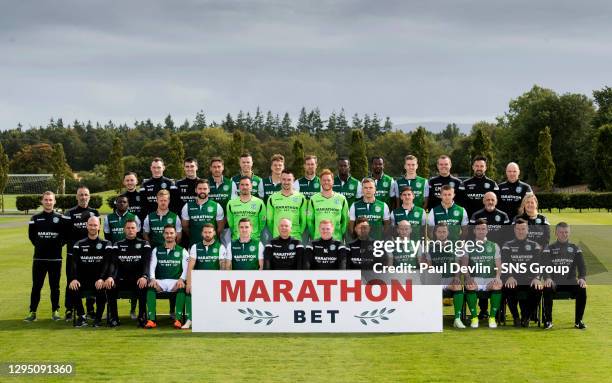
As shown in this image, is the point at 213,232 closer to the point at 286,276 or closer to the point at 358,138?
the point at 286,276

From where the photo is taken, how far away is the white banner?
10.5 metres

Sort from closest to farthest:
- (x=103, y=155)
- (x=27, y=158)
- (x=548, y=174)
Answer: (x=548, y=174) < (x=27, y=158) < (x=103, y=155)

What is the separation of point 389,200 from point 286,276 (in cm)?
316

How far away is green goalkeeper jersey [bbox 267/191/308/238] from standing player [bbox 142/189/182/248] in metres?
1.45

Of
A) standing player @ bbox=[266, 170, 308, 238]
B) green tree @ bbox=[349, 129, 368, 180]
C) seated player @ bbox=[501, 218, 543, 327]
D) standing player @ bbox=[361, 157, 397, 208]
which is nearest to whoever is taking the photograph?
seated player @ bbox=[501, 218, 543, 327]

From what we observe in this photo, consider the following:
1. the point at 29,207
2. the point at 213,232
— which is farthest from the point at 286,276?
the point at 29,207

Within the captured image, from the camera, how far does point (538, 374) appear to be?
8195 mm

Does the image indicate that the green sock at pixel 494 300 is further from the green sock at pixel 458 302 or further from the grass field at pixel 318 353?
the green sock at pixel 458 302

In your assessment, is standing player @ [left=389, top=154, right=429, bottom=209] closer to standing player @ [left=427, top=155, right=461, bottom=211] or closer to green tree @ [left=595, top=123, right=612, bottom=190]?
standing player @ [left=427, top=155, right=461, bottom=211]

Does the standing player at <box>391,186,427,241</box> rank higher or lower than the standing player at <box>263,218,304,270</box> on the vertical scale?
higher

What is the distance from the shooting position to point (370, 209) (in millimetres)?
11930

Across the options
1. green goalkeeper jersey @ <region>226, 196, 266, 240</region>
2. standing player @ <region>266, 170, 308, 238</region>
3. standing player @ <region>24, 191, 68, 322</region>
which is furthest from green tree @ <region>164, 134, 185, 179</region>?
standing player @ <region>266, 170, 308, 238</region>

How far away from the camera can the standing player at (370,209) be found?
11820 millimetres

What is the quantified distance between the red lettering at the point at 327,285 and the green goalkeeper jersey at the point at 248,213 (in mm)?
1692
